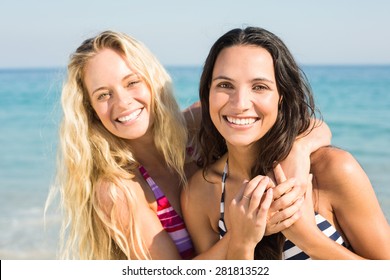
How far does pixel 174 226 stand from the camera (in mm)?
→ 4266

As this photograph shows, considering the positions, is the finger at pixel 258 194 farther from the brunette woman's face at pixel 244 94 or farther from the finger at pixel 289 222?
the brunette woman's face at pixel 244 94

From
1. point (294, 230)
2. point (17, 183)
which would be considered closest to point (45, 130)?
point (17, 183)

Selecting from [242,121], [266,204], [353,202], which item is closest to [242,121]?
[242,121]

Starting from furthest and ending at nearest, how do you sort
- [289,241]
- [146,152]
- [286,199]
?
[146,152], [289,241], [286,199]

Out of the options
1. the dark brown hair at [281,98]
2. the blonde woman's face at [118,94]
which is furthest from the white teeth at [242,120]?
the blonde woman's face at [118,94]

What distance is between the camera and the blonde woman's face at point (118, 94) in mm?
4156

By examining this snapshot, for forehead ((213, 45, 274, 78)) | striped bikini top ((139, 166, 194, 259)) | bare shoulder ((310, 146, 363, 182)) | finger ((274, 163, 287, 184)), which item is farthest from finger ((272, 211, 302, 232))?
striped bikini top ((139, 166, 194, 259))

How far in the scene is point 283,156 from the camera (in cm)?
365

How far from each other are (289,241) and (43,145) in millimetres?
13341

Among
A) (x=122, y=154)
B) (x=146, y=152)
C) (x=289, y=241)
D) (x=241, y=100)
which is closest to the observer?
(x=241, y=100)

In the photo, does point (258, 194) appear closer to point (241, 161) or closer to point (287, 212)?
point (287, 212)

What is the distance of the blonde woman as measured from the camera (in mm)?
4168

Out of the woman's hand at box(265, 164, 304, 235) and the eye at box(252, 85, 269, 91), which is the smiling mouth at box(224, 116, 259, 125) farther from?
the woman's hand at box(265, 164, 304, 235)

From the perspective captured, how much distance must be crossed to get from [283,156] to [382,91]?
91.3 feet
